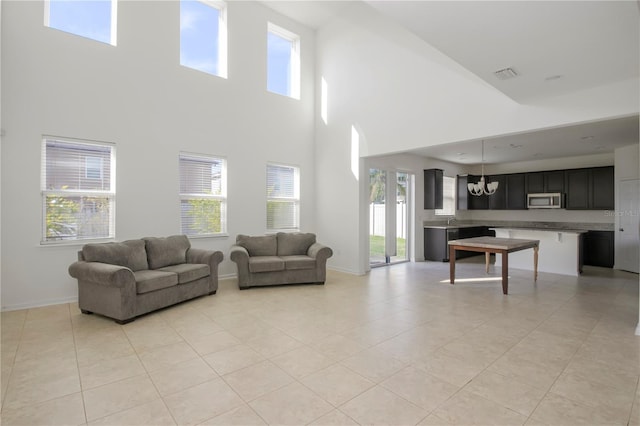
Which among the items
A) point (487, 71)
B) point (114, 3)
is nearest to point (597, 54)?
point (487, 71)

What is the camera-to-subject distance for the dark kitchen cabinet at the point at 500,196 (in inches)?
352

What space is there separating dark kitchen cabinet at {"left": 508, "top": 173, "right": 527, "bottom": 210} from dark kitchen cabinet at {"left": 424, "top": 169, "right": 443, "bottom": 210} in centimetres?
211

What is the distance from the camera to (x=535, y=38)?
2.74 metres

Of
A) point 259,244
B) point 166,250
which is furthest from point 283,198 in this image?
point 166,250

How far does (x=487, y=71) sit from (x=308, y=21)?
4896 mm

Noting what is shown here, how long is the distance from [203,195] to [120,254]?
181 cm

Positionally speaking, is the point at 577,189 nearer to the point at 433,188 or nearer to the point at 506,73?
the point at 433,188

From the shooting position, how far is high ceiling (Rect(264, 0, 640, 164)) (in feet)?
7.79

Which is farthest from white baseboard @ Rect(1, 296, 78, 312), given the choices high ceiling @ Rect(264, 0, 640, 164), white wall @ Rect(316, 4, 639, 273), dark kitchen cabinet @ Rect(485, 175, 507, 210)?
dark kitchen cabinet @ Rect(485, 175, 507, 210)

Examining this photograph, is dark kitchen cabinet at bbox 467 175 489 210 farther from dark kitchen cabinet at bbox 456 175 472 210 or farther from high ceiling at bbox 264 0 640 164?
high ceiling at bbox 264 0 640 164

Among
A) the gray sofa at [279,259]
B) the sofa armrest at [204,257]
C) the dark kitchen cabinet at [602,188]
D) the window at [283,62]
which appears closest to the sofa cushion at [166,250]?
the sofa armrest at [204,257]

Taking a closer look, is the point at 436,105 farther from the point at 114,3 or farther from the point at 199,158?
the point at 114,3

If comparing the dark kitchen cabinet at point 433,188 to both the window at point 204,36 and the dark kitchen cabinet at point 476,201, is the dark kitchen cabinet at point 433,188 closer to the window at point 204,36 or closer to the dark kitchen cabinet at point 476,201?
the dark kitchen cabinet at point 476,201

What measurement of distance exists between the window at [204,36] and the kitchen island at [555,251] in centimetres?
669
